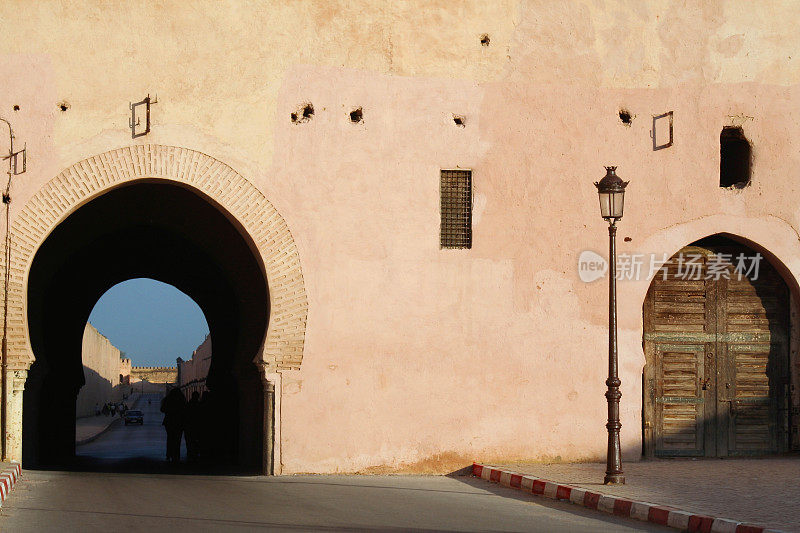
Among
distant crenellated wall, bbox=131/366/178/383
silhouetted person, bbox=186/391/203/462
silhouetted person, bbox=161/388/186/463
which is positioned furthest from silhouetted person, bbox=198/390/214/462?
distant crenellated wall, bbox=131/366/178/383

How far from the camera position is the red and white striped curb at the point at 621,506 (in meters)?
8.30

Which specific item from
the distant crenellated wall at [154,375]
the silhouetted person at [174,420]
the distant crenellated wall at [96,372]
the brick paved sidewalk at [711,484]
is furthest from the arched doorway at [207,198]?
the distant crenellated wall at [154,375]

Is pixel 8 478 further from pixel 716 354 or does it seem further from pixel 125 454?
pixel 125 454

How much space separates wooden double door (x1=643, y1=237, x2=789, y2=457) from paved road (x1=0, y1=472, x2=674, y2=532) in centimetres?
320

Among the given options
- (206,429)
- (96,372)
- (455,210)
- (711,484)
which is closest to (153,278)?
(206,429)

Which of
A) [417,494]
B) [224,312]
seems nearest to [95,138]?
[417,494]

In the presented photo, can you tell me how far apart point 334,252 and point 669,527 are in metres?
5.89

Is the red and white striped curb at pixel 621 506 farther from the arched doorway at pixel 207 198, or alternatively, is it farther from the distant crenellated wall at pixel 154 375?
the distant crenellated wall at pixel 154 375

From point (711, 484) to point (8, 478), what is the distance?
6.72 m

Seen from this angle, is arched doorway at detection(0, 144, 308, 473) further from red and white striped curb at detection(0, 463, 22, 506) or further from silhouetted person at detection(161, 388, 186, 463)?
silhouetted person at detection(161, 388, 186, 463)

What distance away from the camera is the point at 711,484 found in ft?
36.4

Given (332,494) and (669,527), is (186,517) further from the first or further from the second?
(669,527)

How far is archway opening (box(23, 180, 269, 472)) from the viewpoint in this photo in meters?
16.2

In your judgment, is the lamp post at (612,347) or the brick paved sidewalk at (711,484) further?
the lamp post at (612,347)
